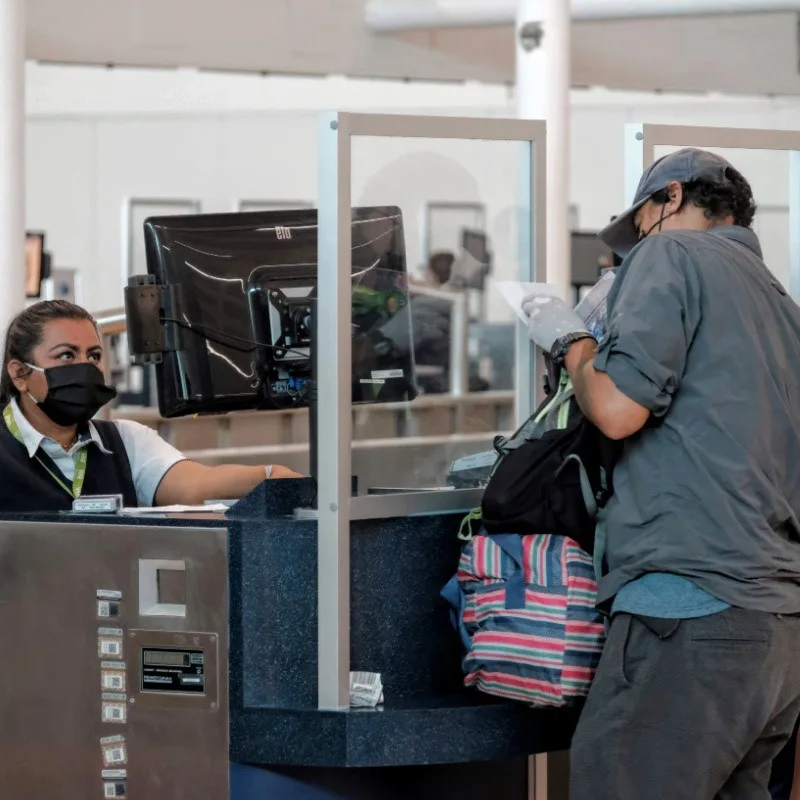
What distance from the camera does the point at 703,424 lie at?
81.7 inches

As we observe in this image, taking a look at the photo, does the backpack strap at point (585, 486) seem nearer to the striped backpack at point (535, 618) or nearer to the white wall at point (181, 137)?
the striped backpack at point (535, 618)

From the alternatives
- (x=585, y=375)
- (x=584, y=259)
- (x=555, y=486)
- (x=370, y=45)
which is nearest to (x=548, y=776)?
(x=555, y=486)

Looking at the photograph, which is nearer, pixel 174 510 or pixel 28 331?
pixel 174 510

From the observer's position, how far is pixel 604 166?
1187 cm

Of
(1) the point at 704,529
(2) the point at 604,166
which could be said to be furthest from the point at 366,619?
(2) the point at 604,166

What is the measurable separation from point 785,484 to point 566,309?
0.47 m

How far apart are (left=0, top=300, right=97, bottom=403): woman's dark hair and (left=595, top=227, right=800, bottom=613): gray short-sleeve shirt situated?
132 cm

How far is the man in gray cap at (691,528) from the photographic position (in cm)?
204

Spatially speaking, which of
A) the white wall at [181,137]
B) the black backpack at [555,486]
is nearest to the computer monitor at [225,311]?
the black backpack at [555,486]

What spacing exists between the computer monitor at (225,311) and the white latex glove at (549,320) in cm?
57

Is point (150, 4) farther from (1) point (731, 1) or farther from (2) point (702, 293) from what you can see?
(2) point (702, 293)

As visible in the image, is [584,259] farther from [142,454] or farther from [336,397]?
[336,397]

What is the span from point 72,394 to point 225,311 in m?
0.36

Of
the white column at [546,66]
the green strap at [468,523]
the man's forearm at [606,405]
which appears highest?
the white column at [546,66]
